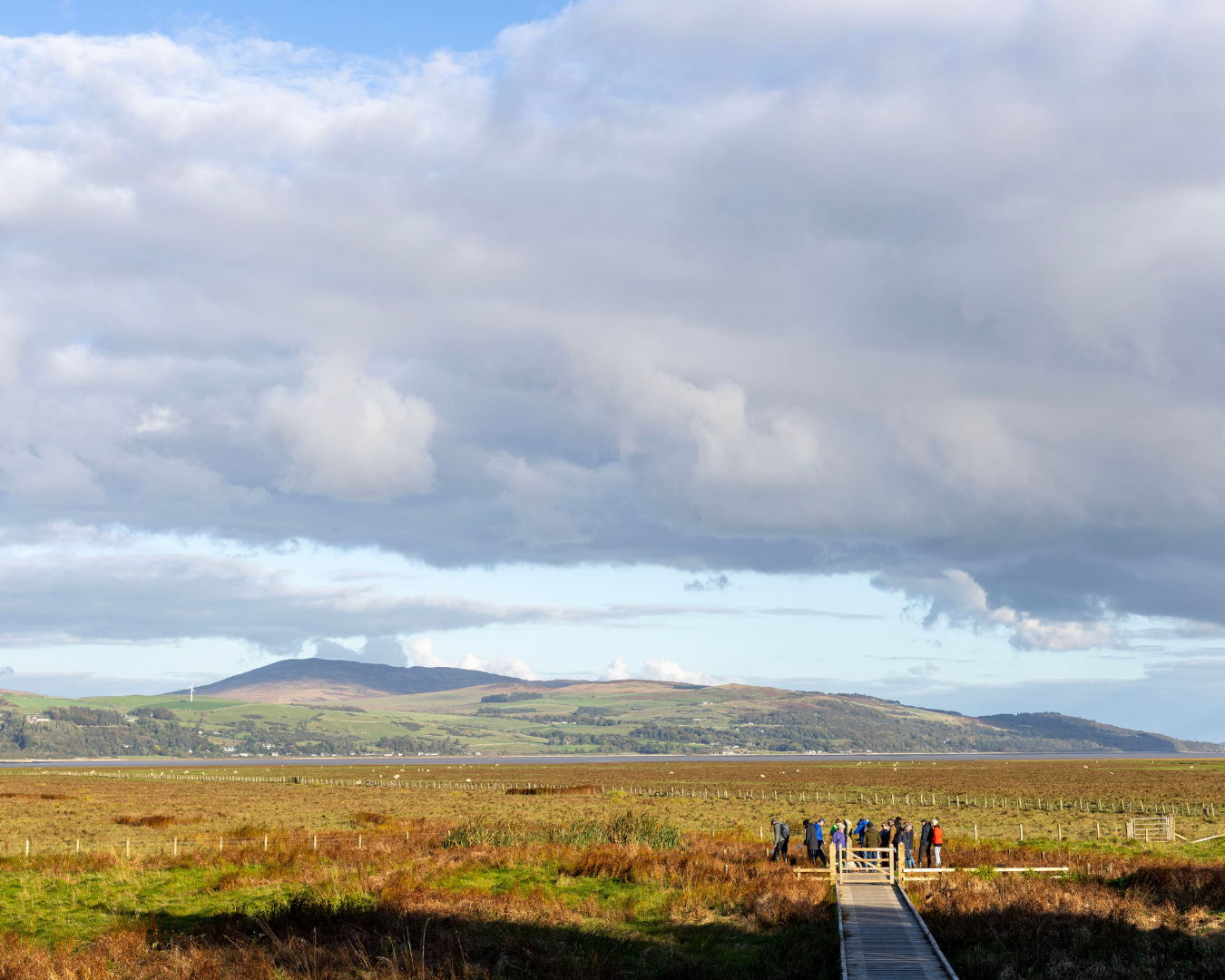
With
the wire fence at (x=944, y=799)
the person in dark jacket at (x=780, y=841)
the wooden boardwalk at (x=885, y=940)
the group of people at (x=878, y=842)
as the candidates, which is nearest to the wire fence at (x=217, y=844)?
the person in dark jacket at (x=780, y=841)

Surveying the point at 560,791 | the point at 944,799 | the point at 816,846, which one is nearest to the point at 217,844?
the point at 816,846

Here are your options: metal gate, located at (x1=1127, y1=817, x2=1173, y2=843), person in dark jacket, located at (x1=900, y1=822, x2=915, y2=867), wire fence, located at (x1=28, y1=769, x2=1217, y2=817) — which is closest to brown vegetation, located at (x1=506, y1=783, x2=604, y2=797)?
wire fence, located at (x1=28, y1=769, x2=1217, y2=817)

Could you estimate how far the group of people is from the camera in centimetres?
2955

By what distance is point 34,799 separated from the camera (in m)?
83.9

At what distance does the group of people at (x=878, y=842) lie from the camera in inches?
1163

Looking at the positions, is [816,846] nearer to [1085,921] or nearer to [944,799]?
[1085,921]

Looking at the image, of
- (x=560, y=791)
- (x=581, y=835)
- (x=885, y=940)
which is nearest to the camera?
(x=885, y=940)

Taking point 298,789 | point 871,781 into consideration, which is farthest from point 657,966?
point 871,781

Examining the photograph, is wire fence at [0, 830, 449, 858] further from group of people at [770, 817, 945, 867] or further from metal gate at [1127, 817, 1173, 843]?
metal gate at [1127, 817, 1173, 843]

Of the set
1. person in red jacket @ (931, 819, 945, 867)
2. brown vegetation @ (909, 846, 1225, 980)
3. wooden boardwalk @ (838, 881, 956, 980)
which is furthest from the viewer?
person in red jacket @ (931, 819, 945, 867)

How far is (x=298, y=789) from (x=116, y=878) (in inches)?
3072

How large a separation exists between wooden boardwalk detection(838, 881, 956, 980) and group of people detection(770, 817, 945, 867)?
6.78 feet

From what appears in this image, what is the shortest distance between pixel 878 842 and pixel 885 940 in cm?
1108

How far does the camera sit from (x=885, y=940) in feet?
71.2
